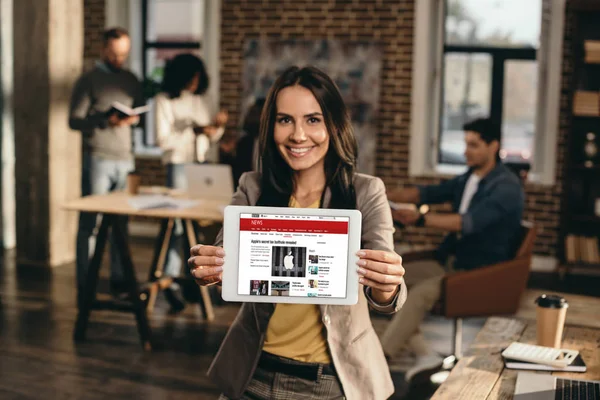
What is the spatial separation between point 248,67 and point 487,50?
7.30 ft

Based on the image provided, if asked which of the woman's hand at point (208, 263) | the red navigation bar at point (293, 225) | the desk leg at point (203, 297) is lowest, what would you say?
the desk leg at point (203, 297)

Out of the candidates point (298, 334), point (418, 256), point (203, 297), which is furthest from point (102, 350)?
point (298, 334)

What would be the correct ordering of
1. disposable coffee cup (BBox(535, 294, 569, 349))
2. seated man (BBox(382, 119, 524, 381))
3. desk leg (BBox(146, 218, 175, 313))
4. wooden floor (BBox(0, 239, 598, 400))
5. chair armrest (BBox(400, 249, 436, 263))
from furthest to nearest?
1. desk leg (BBox(146, 218, 175, 313))
2. chair armrest (BBox(400, 249, 436, 263))
3. seated man (BBox(382, 119, 524, 381))
4. wooden floor (BBox(0, 239, 598, 400))
5. disposable coffee cup (BBox(535, 294, 569, 349))

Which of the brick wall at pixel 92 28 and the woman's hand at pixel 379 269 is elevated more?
the brick wall at pixel 92 28

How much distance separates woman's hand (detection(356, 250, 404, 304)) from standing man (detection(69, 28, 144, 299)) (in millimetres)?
3851

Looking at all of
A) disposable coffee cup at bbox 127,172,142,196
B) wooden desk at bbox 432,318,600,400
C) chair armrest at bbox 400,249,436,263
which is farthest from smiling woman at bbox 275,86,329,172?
disposable coffee cup at bbox 127,172,142,196

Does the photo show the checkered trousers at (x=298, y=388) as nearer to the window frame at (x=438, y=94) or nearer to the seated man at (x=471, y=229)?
the seated man at (x=471, y=229)

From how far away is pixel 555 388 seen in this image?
6.80ft

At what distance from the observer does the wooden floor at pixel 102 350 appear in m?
4.13

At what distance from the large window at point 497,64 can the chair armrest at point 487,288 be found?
3469 millimetres

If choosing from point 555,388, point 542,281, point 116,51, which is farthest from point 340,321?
point 542,281

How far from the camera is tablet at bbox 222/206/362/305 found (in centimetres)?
184

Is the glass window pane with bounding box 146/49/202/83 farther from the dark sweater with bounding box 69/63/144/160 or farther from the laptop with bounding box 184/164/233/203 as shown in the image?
the laptop with bounding box 184/164/233/203

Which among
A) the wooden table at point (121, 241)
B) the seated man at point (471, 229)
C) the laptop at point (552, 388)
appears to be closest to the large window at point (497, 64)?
the seated man at point (471, 229)
